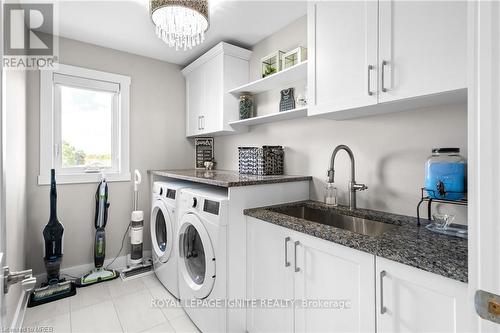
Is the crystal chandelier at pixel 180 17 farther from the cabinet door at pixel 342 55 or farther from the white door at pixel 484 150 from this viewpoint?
the white door at pixel 484 150

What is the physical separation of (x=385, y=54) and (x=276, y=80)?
104cm

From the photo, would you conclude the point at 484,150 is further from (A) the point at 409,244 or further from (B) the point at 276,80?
(B) the point at 276,80

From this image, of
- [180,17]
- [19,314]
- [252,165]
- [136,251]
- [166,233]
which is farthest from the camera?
[136,251]

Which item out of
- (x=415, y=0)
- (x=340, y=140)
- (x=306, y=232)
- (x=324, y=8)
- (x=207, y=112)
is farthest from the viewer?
(x=207, y=112)

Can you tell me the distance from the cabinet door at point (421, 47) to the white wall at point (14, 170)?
206cm

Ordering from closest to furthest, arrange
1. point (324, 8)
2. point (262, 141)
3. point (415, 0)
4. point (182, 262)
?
point (415, 0), point (324, 8), point (182, 262), point (262, 141)

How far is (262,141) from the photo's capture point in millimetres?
2506

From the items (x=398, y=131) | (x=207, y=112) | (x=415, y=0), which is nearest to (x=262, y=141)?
(x=207, y=112)

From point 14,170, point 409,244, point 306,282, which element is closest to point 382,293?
point 409,244

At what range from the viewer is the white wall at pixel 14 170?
5.05ft

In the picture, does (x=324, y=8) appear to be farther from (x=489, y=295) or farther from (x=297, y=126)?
(x=489, y=295)

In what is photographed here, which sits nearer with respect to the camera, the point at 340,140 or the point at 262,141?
the point at 340,140

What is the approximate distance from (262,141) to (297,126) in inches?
18.1

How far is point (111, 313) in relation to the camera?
198 centimetres
